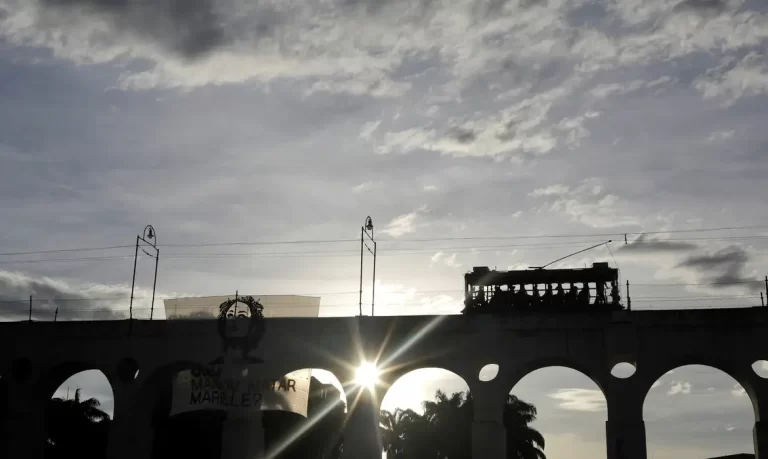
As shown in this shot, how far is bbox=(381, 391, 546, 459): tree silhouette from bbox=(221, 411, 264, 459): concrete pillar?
2956 centimetres

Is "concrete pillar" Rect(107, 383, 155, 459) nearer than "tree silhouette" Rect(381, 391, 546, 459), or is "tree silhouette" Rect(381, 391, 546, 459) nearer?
"concrete pillar" Rect(107, 383, 155, 459)

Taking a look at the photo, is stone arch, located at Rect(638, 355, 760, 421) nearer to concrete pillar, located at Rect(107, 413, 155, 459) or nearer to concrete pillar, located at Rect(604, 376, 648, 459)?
concrete pillar, located at Rect(604, 376, 648, 459)

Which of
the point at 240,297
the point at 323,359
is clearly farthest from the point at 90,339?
the point at 323,359

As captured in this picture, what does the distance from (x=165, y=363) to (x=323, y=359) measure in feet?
28.3

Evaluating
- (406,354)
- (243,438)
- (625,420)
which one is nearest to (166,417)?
(243,438)

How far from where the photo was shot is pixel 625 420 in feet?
125

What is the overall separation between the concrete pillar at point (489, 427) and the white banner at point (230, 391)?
35.8ft

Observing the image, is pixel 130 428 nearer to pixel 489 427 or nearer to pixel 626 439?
pixel 489 427

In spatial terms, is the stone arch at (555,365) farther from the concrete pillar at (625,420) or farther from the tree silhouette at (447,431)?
the tree silhouette at (447,431)

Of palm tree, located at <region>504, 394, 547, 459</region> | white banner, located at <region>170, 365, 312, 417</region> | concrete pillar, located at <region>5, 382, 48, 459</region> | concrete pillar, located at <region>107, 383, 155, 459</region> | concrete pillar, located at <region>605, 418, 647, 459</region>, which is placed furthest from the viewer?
palm tree, located at <region>504, 394, 547, 459</region>

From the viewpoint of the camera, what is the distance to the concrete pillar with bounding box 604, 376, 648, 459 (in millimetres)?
37750

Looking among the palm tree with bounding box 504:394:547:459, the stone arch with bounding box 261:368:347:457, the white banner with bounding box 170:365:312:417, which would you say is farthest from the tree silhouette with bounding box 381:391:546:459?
the white banner with bounding box 170:365:312:417

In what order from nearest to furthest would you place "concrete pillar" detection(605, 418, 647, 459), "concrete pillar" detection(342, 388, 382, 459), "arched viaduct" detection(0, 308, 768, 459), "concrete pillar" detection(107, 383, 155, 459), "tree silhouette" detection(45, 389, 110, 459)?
1. "concrete pillar" detection(605, 418, 647, 459)
2. "arched viaduct" detection(0, 308, 768, 459)
3. "concrete pillar" detection(342, 388, 382, 459)
4. "concrete pillar" detection(107, 383, 155, 459)
5. "tree silhouette" detection(45, 389, 110, 459)

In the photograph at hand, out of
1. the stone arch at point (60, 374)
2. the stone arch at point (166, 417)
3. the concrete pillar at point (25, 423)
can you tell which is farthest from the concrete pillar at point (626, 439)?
the concrete pillar at point (25, 423)
